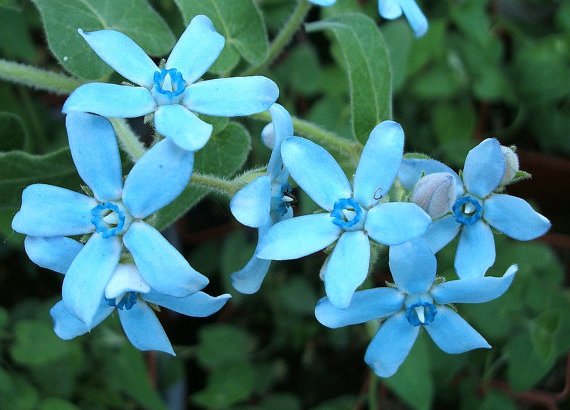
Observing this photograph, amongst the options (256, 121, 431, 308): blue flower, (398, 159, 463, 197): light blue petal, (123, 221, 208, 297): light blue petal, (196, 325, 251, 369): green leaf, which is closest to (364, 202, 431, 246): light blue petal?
(256, 121, 431, 308): blue flower

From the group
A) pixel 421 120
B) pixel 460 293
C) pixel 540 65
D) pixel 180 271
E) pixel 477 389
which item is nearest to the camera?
pixel 180 271

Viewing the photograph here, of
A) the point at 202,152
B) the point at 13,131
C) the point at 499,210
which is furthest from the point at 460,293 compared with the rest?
the point at 13,131

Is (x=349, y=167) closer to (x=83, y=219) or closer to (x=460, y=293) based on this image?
(x=460, y=293)

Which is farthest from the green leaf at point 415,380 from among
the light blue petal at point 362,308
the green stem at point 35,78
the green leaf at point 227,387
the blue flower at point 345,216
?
the green stem at point 35,78

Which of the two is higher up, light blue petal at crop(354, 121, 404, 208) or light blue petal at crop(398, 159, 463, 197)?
light blue petal at crop(354, 121, 404, 208)

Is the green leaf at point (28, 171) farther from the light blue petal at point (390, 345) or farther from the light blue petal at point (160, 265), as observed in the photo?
the light blue petal at point (390, 345)

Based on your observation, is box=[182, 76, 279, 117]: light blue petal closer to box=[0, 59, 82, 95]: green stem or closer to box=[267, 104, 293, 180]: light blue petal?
box=[267, 104, 293, 180]: light blue petal
